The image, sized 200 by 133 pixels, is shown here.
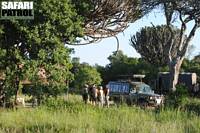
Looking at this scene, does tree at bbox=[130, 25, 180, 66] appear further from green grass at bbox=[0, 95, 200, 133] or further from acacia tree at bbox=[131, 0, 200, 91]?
green grass at bbox=[0, 95, 200, 133]

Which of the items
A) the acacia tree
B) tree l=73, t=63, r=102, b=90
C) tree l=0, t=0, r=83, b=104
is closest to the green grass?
tree l=0, t=0, r=83, b=104

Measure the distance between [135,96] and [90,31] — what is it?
31.1 feet

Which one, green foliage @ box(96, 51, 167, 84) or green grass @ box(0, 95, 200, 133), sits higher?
green foliage @ box(96, 51, 167, 84)

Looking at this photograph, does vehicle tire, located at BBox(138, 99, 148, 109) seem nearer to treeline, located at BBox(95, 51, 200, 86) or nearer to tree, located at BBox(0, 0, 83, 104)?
tree, located at BBox(0, 0, 83, 104)

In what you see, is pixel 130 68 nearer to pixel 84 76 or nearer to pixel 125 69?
pixel 125 69

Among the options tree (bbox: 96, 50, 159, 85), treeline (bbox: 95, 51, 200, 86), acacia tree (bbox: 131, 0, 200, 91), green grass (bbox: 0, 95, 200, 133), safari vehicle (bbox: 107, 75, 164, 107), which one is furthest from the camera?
tree (bbox: 96, 50, 159, 85)

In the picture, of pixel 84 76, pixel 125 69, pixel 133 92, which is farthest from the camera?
pixel 125 69

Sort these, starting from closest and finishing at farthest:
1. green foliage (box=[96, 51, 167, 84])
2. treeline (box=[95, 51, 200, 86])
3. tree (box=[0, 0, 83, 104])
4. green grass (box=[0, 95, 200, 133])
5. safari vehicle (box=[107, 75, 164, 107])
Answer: green grass (box=[0, 95, 200, 133]) < tree (box=[0, 0, 83, 104]) < safari vehicle (box=[107, 75, 164, 107]) < treeline (box=[95, 51, 200, 86]) < green foliage (box=[96, 51, 167, 84])

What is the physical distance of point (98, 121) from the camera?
1483cm

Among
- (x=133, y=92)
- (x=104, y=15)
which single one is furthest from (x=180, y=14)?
(x=104, y=15)

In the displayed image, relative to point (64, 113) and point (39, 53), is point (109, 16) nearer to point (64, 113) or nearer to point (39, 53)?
point (39, 53)

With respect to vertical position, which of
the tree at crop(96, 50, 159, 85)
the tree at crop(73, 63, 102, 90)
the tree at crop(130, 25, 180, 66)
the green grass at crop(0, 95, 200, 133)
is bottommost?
the green grass at crop(0, 95, 200, 133)

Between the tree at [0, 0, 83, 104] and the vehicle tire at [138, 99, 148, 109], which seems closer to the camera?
the vehicle tire at [138, 99, 148, 109]

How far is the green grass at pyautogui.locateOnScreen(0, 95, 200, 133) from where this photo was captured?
13.4m
